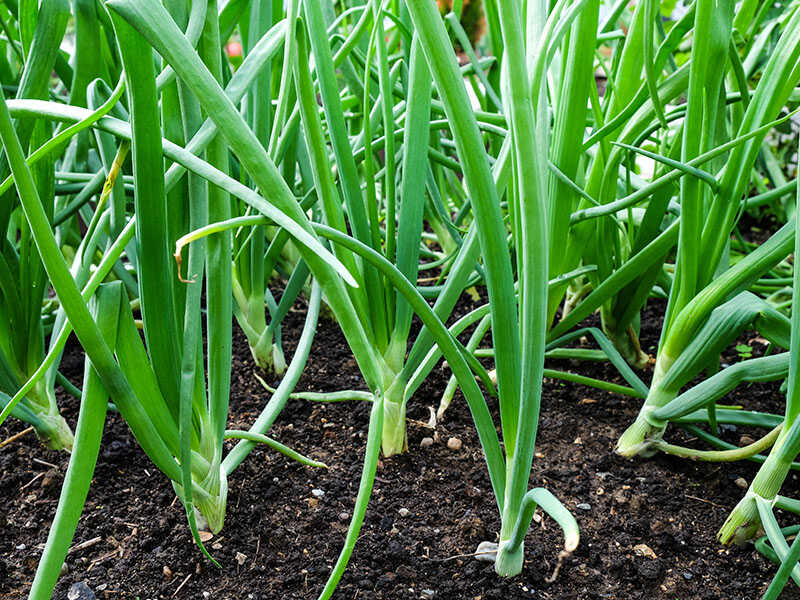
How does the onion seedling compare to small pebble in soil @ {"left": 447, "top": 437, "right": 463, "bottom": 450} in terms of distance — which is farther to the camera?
small pebble in soil @ {"left": 447, "top": 437, "right": 463, "bottom": 450}

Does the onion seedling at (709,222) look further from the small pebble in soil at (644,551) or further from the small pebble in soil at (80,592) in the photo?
the small pebble in soil at (80,592)

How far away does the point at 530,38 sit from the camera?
52 centimetres

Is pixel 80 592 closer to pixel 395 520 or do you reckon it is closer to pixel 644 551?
pixel 395 520

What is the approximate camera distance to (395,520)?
2.32ft

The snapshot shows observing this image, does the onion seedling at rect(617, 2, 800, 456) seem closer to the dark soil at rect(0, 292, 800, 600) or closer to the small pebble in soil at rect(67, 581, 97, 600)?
the dark soil at rect(0, 292, 800, 600)

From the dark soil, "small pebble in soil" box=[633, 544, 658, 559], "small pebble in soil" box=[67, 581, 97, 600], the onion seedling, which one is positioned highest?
the onion seedling

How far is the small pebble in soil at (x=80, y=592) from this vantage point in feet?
2.02

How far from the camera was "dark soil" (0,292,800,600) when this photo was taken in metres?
0.64

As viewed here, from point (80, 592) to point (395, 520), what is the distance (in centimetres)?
29

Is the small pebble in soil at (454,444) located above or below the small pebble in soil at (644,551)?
above

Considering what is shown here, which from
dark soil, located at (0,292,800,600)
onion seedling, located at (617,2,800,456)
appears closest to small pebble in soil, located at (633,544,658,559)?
dark soil, located at (0,292,800,600)

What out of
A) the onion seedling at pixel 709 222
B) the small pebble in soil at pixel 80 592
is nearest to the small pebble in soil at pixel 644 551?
the onion seedling at pixel 709 222

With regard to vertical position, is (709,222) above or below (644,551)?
above

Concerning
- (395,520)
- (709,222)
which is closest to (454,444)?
(395,520)
